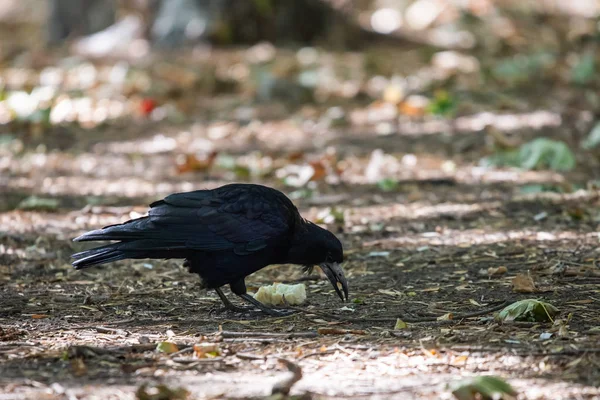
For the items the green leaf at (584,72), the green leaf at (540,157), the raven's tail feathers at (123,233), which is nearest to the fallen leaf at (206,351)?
the raven's tail feathers at (123,233)

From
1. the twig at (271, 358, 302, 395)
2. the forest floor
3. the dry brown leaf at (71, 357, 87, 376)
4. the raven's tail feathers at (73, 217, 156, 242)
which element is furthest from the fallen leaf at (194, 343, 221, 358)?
the raven's tail feathers at (73, 217, 156, 242)

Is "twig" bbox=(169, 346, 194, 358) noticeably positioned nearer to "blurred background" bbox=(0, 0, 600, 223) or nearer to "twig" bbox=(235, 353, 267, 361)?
"twig" bbox=(235, 353, 267, 361)

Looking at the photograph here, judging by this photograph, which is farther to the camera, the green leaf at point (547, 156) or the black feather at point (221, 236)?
the green leaf at point (547, 156)

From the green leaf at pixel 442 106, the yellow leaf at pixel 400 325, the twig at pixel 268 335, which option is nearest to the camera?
the twig at pixel 268 335

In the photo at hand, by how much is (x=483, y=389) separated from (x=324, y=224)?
401 centimetres

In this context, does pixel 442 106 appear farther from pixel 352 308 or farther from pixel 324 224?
pixel 352 308

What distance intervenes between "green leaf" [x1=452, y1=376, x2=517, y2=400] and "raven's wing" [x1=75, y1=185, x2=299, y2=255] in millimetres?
2017

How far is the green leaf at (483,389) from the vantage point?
3.63 metres

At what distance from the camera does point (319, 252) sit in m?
5.64

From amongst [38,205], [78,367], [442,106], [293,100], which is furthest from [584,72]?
[78,367]

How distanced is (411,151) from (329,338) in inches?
211

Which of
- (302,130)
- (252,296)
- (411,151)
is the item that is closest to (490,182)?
(411,151)

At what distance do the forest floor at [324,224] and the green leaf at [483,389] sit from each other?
0.11 meters

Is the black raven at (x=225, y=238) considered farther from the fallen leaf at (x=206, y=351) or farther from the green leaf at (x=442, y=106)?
the green leaf at (x=442, y=106)
